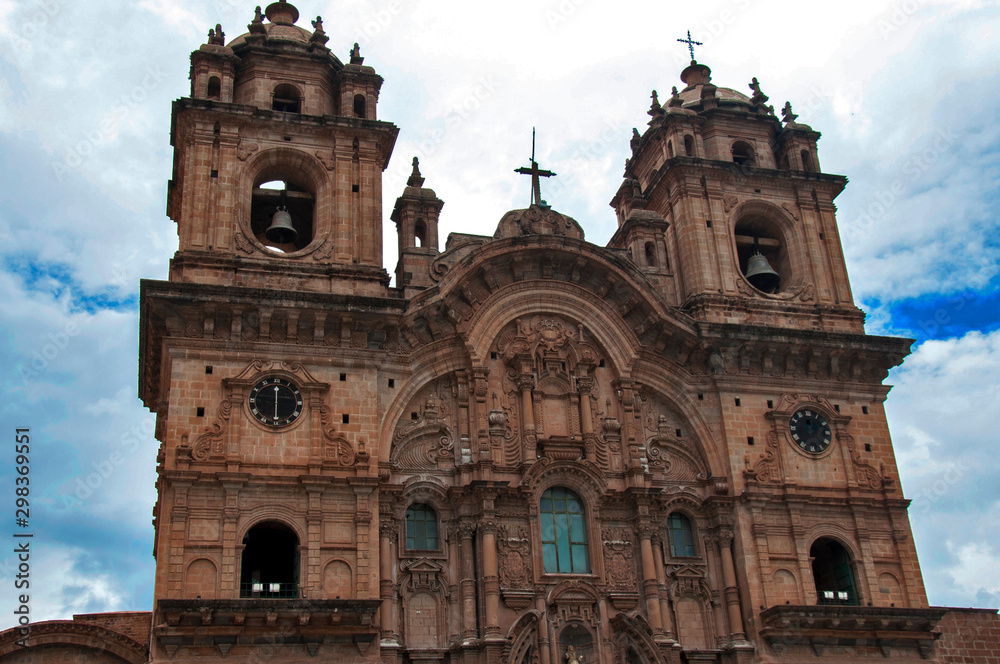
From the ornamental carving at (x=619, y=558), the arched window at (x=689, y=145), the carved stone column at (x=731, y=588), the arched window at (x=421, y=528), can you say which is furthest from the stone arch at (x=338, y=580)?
the arched window at (x=689, y=145)

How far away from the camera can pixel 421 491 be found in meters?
26.8

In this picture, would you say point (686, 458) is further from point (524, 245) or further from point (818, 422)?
point (524, 245)

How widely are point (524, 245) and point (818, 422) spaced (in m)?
9.23

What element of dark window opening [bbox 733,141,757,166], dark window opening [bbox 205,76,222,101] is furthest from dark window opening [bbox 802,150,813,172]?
dark window opening [bbox 205,76,222,101]

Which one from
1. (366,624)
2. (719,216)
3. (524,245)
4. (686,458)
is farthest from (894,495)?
(366,624)

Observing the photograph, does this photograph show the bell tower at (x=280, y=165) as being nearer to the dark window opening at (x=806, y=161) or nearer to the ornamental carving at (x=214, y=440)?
the ornamental carving at (x=214, y=440)

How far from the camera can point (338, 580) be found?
80.0 ft

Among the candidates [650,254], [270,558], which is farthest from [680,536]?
[270,558]

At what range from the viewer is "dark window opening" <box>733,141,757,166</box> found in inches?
1347

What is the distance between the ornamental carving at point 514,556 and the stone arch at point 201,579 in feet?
21.5

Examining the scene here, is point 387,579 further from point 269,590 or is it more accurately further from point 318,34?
point 318,34

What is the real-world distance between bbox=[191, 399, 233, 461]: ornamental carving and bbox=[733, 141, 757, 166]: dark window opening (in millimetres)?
17761

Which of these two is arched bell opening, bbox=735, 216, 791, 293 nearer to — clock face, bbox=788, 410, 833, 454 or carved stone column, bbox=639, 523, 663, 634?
clock face, bbox=788, 410, 833, 454

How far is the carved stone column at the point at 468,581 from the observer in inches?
998
